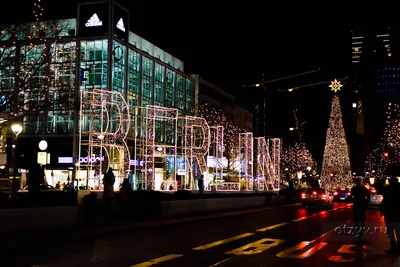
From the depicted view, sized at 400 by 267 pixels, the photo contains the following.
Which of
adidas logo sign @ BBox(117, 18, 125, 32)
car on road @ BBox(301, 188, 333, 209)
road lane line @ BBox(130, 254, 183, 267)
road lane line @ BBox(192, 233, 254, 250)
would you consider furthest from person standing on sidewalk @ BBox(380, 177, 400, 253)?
adidas logo sign @ BBox(117, 18, 125, 32)

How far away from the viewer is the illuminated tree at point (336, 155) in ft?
190

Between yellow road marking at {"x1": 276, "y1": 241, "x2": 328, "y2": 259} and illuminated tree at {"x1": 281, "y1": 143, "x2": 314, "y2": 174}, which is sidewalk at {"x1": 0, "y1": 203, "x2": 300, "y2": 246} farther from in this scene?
illuminated tree at {"x1": 281, "y1": 143, "x2": 314, "y2": 174}

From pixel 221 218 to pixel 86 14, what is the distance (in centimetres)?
4199

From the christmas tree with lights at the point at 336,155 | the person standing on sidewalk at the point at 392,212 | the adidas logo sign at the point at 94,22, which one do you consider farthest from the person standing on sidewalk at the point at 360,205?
the adidas logo sign at the point at 94,22

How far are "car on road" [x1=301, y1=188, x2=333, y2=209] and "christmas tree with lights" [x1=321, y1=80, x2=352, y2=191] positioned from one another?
2158 centimetres

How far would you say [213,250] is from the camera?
14078 mm

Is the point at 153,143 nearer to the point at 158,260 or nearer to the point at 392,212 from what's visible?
the point at 392,212

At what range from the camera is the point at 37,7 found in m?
20.8

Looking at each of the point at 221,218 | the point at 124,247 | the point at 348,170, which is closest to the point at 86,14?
the point at 348,170

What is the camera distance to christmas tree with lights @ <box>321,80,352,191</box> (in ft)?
190

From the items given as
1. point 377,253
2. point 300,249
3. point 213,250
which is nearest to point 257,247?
point 300,249

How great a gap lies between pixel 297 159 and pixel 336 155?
27.9m

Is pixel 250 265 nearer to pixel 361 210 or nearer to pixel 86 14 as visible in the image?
pixel 361 210

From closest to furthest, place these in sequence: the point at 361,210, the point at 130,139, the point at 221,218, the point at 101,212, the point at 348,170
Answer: the point at 361,210 < the point at 101,212 < the point at 221,218 < the point at 348,170 < the point at 130,139
